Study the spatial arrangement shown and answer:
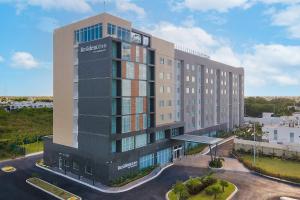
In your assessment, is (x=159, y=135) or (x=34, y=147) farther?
(x=34, y=147)

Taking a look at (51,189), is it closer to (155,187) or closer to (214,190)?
(155,187)

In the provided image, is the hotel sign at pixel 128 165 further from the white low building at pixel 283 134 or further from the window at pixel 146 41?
the white low building at pixel 283 134

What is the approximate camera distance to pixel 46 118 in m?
122

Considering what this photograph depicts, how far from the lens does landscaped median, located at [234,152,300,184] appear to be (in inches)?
1751

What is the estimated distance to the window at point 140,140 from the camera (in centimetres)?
4775

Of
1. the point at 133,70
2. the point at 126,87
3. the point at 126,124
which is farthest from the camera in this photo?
the point at 133,70

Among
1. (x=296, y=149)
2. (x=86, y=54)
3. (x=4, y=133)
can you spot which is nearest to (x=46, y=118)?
(x=4, y=133)

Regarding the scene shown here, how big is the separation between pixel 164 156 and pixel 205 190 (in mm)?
17350

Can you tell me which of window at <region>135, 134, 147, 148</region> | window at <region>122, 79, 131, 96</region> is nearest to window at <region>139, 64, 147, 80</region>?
window at <region>122, 79, 131, 96</region>

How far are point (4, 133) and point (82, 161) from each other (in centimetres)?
6023

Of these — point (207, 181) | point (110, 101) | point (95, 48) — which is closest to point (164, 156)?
point (207, 181)

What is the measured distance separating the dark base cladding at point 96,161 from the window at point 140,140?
772 millimetres

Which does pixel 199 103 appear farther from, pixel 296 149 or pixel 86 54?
pixel 86 54

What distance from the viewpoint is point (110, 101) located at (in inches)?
1652
